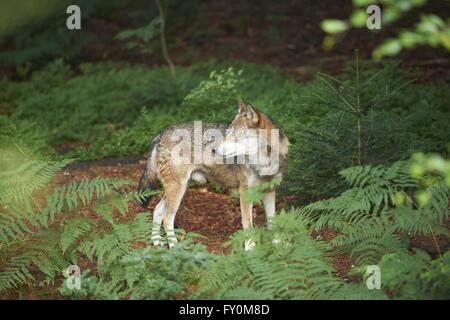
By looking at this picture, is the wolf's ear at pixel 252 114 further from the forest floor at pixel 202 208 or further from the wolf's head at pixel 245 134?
the forest floor at pixel 202 208

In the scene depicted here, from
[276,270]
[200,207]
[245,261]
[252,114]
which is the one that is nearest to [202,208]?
[200,207]

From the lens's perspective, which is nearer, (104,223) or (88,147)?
(104,223)

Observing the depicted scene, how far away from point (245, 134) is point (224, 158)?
1.53ft

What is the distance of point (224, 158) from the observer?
8961 mm

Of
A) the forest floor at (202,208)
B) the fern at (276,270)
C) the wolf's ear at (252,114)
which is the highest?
the wolf's ear at (252,114)

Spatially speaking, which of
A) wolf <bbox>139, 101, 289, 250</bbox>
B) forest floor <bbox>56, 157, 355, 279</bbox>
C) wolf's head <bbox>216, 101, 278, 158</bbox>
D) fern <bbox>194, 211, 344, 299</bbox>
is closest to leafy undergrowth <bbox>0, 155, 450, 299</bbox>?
fern <bbox>194, 211, 344, 299</bbox>

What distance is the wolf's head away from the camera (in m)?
8.62

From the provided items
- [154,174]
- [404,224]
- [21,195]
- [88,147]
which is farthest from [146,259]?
[88,147]

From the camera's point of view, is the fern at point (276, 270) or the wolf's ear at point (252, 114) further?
the wolf's ear at point (252, 114)

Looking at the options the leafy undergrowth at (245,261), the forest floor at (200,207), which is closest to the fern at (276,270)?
the leafy undergrowth at (245,261)

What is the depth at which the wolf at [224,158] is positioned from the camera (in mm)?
8680

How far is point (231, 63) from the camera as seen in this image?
57.3 feet
